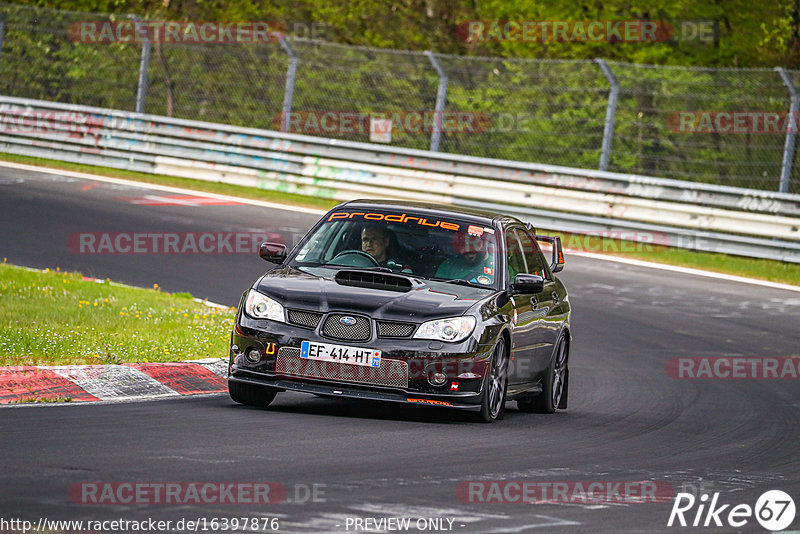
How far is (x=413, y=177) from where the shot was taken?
927 inches

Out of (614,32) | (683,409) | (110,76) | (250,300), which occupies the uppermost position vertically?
(614,32)

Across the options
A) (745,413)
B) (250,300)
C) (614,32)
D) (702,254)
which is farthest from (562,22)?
(250,300)

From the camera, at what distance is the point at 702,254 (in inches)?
862

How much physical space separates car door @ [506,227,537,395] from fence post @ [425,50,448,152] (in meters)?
12.9

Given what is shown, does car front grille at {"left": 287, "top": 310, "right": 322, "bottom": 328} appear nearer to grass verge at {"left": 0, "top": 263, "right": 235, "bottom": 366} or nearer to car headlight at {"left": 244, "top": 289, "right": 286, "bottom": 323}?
car headlight at {"left": 244, "top": 289, "right": 286, "bottom": 323}

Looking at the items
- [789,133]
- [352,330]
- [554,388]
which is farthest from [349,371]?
[789,133]

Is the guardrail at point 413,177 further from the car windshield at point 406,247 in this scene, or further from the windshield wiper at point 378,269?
the windshield wiper at point 378,269

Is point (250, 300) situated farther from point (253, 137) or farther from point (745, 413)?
point (253, 137)

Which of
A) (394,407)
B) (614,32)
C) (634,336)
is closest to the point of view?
(394,407)

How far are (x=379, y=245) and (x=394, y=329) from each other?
1.33 metres

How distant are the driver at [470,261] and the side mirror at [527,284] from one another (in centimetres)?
19

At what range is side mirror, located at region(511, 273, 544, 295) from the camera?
393 inches

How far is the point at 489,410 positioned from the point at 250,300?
1792mm

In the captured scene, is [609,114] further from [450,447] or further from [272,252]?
[450,447]
